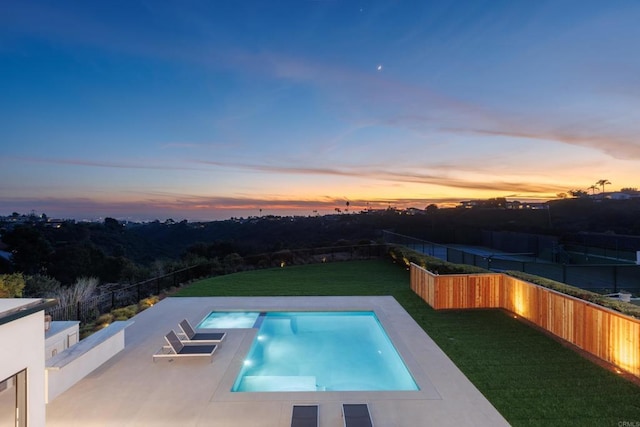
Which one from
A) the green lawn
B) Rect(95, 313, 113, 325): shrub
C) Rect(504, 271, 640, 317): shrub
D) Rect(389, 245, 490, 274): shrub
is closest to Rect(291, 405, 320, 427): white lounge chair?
the green lawn

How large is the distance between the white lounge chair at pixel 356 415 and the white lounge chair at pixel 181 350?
3.30m

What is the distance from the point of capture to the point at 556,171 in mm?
20094

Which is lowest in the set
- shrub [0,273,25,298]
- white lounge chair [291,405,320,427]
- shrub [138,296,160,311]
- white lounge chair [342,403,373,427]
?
shrub [138,296,160,311]

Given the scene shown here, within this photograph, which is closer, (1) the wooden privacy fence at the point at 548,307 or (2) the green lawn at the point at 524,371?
(2) the green lawn at the point at 524,371

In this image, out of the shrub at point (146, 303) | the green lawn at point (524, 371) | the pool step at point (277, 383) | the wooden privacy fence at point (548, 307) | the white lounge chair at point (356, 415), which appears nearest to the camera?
the white lounge chair at point (356, 415)

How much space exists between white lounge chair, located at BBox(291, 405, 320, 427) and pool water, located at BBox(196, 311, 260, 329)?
4.91 metres

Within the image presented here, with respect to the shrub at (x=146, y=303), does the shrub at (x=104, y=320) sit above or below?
above

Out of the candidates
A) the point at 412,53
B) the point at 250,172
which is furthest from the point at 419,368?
the point at 250,172

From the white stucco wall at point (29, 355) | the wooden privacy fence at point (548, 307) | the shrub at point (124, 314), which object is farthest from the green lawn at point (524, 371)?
the white stucco wall at point (29, 355)

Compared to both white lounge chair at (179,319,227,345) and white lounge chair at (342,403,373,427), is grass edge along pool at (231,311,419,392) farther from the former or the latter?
white lounge chair at (342,403,373,427)

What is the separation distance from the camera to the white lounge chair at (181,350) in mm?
6617

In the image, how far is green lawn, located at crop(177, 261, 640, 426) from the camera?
474 centimetres

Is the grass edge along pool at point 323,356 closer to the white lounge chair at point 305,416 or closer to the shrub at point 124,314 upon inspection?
the white lounge chair at point 305,416

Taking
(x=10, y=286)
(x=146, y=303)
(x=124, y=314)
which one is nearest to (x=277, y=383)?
(x=124, y=314)
